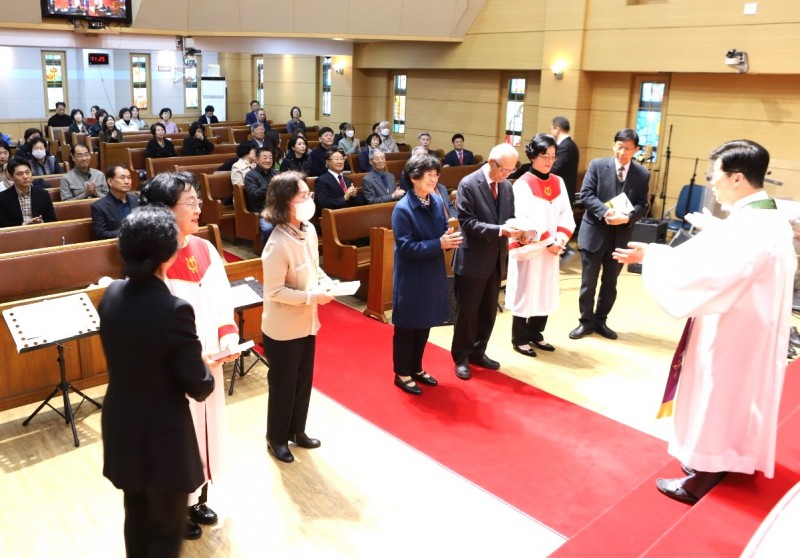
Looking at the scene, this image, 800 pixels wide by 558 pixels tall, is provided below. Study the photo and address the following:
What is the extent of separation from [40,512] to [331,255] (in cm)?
350

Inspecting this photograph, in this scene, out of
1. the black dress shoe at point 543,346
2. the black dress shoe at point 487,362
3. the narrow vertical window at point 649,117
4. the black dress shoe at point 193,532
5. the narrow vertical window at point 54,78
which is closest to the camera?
the black dress shoe at point 193,532

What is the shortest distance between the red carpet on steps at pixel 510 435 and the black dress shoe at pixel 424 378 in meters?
0.05

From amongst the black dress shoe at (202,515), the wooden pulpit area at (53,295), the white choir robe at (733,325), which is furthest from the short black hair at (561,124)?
the black dress shoe at (202,515)

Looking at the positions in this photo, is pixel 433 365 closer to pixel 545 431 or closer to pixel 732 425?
pixel 545 431

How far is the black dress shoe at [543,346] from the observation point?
521 cm

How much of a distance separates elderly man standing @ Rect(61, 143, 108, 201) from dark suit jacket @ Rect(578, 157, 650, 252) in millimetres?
4414

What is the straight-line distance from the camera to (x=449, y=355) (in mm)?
5047

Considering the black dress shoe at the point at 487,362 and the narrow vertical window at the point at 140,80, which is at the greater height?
the narrow vertical window at the point at 140,80

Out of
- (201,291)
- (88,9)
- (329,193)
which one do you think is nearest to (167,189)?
(201,291)

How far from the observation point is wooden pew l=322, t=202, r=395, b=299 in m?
6.11

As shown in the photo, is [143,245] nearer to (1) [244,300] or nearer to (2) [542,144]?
(1) [244,300]

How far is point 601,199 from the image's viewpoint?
5430mm

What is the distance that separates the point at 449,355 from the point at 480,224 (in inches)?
45.4

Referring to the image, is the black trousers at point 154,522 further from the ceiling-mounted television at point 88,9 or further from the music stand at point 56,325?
the ceiling-mounted television at point 88,9
